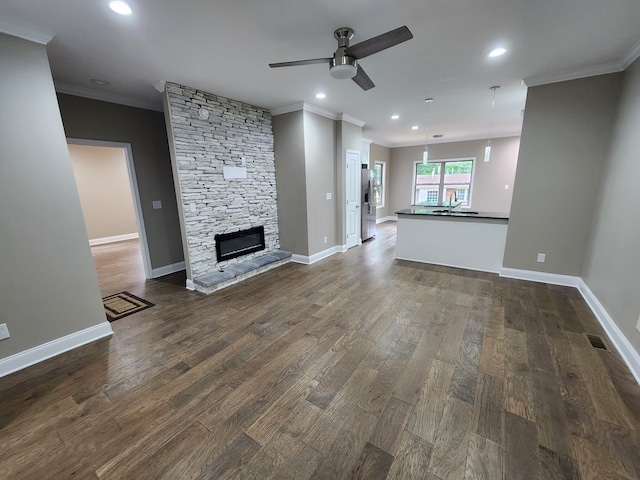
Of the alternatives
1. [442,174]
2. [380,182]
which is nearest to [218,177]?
[380,182]

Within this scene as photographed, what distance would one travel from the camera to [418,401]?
70.9 inches

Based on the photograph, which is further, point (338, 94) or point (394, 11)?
point (338, 94)

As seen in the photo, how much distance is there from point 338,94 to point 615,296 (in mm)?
3910

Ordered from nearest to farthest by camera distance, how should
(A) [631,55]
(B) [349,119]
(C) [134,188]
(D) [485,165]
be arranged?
(A) [631,55], (C) [134,188], (B) [349,119], (D) [485,165]

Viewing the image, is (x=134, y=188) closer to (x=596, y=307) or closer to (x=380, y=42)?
(x=380, y=42)

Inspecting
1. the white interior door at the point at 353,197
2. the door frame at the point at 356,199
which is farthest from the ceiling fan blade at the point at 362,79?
the white interior door at the point at 353,197

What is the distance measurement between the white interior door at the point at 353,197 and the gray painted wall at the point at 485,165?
3.82 metres

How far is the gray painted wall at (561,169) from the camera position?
311 centimetres

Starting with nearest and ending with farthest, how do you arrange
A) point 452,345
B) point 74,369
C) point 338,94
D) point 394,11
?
point 394,11
point 74,369
point 452,345
point 338,94

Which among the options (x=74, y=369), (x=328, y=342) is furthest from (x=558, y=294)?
(x=74, y=369)

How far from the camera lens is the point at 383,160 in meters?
8.70

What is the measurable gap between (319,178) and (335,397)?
148 inches

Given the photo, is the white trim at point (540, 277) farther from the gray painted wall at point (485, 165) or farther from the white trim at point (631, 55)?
the gray painted wall at point (485, 165)

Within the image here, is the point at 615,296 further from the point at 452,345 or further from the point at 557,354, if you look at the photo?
the point at 452,345
